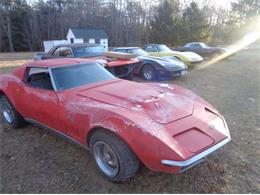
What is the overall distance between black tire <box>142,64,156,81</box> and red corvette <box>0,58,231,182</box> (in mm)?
4883

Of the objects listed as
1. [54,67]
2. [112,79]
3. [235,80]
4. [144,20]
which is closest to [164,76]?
[235,80]

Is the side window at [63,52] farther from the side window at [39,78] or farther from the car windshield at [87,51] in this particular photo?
the side window at [39,78]

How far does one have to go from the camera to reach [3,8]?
42.6m

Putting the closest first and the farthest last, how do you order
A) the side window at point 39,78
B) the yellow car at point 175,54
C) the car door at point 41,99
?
the car door at point 41,99
the side window at point 39,78
the yellow car at point 175,54

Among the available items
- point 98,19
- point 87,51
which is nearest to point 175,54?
point 87,51

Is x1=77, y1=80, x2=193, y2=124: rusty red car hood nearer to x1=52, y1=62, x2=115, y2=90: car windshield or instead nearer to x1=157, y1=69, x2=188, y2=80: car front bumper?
x1=52, y1=62, x2=115, y2=90: car windshield

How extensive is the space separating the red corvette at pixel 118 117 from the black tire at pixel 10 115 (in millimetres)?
264

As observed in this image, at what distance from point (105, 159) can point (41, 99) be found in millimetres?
1455

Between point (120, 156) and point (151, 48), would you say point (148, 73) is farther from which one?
point (120, 156)

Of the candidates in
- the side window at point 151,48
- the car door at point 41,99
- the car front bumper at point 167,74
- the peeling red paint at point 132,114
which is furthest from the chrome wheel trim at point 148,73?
the car door at point 41,99

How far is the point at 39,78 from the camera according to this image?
3.99 meters

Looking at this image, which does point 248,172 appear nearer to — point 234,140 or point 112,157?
point 234,140

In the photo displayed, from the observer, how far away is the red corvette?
7.78ft

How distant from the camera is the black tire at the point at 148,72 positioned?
8.83 m
